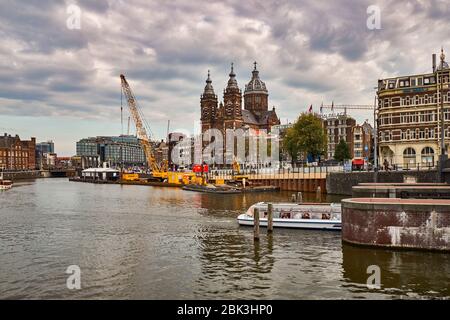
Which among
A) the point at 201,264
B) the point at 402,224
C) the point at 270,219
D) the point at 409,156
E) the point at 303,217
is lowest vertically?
the point at 201,264

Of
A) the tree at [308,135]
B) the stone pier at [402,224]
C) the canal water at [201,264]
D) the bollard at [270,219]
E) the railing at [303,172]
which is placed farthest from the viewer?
the tree at [308,135]

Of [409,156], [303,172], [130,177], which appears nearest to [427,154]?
[409,156]

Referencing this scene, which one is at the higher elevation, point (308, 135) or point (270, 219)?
point (308, 135)

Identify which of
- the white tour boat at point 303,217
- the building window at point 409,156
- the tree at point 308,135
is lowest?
the white tour boat at point 303,217

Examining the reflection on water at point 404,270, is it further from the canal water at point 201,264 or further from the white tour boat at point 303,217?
the white tour boat at point 303,217

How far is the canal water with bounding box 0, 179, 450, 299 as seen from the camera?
2216cm

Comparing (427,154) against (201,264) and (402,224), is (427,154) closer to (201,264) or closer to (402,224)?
(402,224)

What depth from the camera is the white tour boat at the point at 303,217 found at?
39.6 m

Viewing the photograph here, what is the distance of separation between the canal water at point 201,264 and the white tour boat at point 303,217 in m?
1.10

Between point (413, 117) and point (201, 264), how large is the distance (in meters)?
66.8

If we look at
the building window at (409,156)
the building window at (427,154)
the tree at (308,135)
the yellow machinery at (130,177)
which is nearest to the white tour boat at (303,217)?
the building window at (427,154)

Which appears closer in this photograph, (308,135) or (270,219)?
(270,219)

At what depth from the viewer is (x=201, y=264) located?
27.8m
